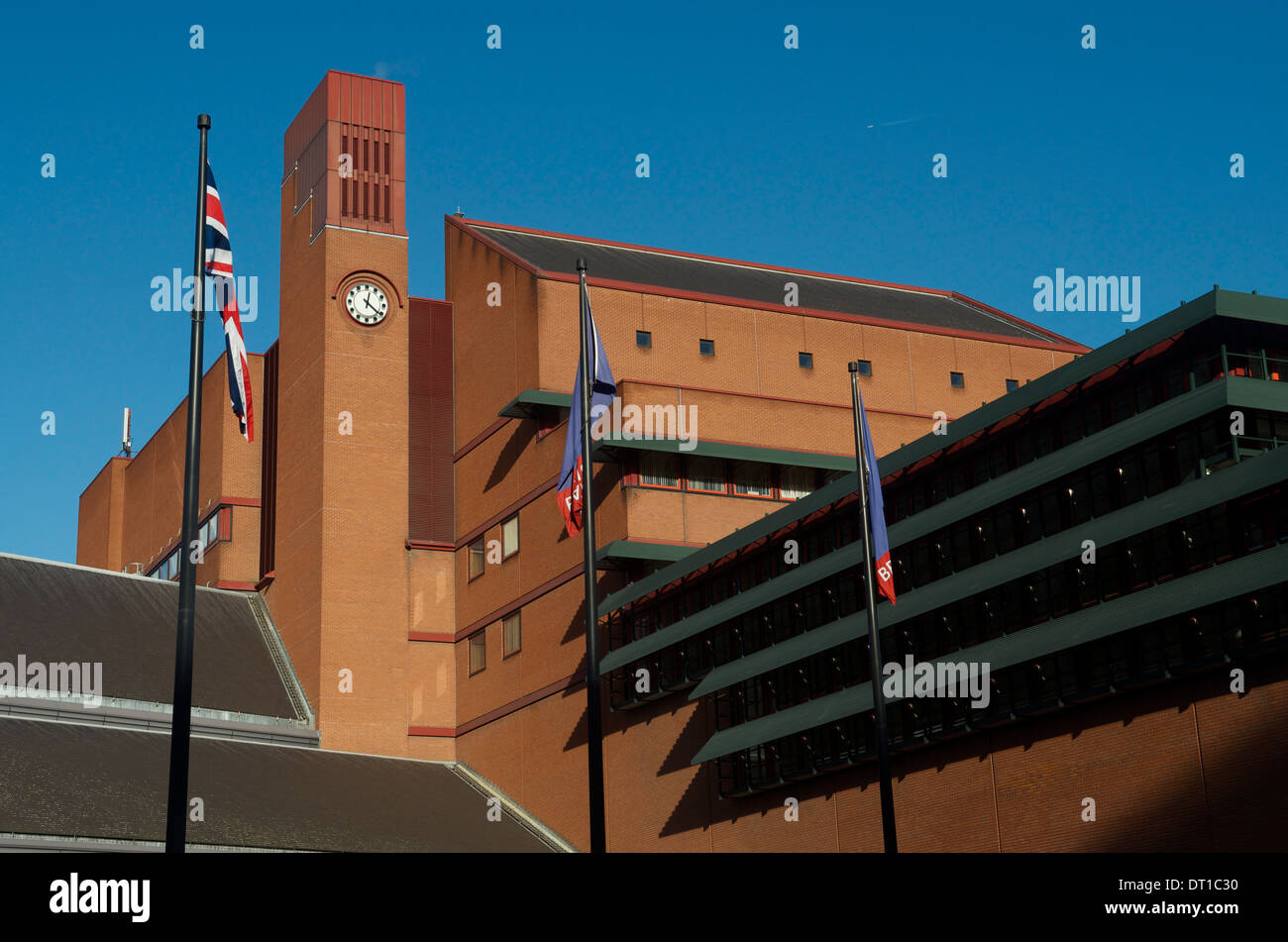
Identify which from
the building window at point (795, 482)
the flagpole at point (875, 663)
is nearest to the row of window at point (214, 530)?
the building window at point (795, 482)

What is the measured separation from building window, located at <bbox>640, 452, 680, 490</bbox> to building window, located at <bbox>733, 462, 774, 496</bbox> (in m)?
2.18

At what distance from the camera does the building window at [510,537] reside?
5191 centimetres

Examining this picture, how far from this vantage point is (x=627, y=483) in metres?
45.5

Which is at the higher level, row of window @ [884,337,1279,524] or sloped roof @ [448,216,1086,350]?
sloped roof @ [448,216,1086,350]

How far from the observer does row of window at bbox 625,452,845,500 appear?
152 ft

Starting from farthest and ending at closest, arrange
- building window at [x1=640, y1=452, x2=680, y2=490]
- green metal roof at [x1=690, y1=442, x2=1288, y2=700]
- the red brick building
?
1. the red brick building
2. building window at [x1=640, y1=452, x2=680, y2=490]
3. green metal roof at [x1=690, y1=442, x2=1288, y2=700]

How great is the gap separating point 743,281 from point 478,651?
60.1ft

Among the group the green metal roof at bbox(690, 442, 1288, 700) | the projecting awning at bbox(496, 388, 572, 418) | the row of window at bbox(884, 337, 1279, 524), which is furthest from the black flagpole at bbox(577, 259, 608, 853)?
the projecting awning at bbox(496, 388, 572, 418)

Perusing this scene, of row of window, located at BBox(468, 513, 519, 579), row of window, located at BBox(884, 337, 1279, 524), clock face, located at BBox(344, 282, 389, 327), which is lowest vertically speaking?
row of window, located at BBox(884, 337, 1279, 524)

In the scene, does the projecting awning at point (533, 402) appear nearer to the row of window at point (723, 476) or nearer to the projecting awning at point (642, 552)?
the row of window at point (723, 476)

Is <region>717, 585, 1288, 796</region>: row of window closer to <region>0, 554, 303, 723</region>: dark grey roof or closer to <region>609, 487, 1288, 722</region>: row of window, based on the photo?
<region>609, 487, 1288, 722</region>: row of window

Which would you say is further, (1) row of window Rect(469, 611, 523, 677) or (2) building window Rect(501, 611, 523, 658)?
(1) row of window Rect(469, 611, 523, 677)

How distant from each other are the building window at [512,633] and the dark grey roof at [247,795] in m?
4.78
